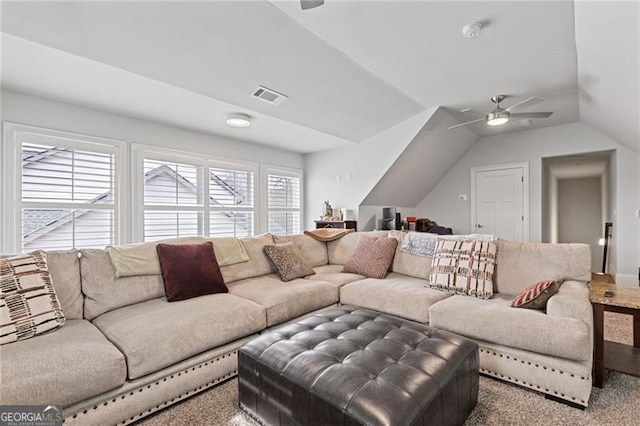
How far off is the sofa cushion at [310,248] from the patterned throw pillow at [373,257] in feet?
1.39

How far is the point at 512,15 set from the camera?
2.25 metres

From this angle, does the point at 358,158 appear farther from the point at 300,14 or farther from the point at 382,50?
the point at 300,14

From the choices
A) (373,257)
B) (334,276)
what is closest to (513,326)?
(373,257)

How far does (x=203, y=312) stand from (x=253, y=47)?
217 cm

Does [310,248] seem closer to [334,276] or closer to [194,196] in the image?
[334,276]

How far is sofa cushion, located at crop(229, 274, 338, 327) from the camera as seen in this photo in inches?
89.8

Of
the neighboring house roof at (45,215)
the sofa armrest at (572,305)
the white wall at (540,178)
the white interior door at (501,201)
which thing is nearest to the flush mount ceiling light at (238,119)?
the neighboring house roof at (45,215)

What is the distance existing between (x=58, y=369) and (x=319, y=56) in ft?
9.43

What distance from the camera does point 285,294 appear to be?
2404mm

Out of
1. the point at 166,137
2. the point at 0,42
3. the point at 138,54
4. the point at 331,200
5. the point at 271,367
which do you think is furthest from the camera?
the point at 331,200

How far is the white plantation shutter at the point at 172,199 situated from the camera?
13.1ft

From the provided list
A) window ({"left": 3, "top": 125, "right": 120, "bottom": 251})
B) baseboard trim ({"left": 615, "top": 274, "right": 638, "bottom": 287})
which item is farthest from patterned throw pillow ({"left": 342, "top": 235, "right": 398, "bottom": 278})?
baseboard trim ({"left": 615, "top": 274, "right": 638, "bottom": 287})

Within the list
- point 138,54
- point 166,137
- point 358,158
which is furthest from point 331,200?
point 138,54

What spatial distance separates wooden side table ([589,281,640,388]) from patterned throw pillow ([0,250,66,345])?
3.17 metres
